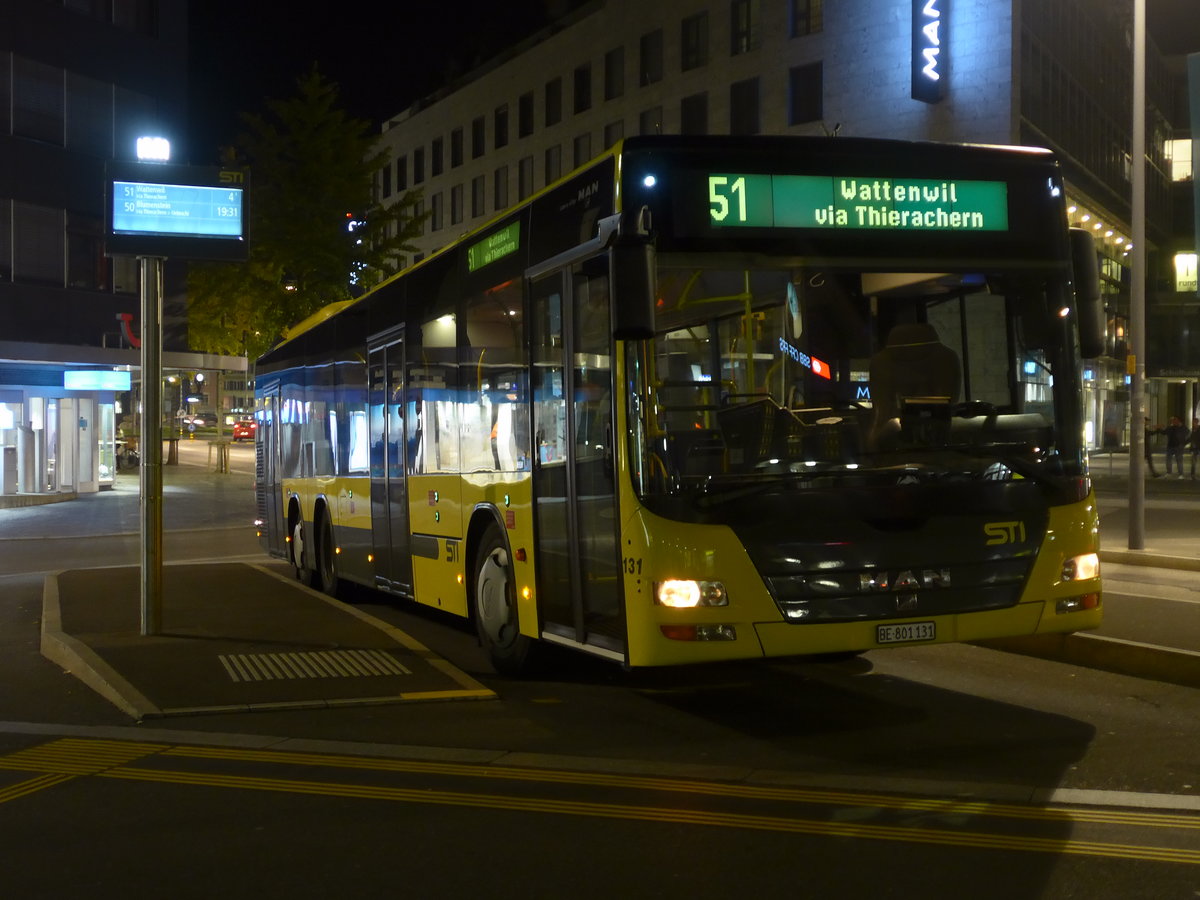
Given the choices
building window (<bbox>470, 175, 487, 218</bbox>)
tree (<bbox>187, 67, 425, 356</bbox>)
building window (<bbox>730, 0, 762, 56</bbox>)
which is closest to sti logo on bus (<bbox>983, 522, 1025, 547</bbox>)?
tree (<bbox>187, 67, 425, 356</bbox>)

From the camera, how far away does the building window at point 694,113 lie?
161 ft

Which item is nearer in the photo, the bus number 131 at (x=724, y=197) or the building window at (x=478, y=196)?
the bus number 131 at (x=724, y=197)

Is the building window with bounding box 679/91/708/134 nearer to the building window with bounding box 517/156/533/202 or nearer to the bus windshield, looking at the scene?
the building window with bounding box 517/156/533/202

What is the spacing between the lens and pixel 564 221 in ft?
28.6

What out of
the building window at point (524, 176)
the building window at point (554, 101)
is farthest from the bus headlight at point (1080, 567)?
the building window at point (524, 176)

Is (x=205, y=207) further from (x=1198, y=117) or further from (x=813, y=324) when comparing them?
(x=1198, y=117)

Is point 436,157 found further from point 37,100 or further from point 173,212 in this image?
point 173,212

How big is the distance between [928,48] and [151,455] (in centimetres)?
3271

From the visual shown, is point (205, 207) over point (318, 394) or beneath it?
over

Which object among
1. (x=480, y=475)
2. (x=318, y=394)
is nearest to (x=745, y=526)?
(x=480, y=475)

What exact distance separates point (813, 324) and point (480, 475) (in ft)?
11.3

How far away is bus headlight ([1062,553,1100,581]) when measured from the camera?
8102mm

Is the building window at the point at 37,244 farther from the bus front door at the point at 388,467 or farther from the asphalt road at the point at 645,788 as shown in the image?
the asphalt road at the point at 645,788

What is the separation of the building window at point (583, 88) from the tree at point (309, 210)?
17.9 metres
